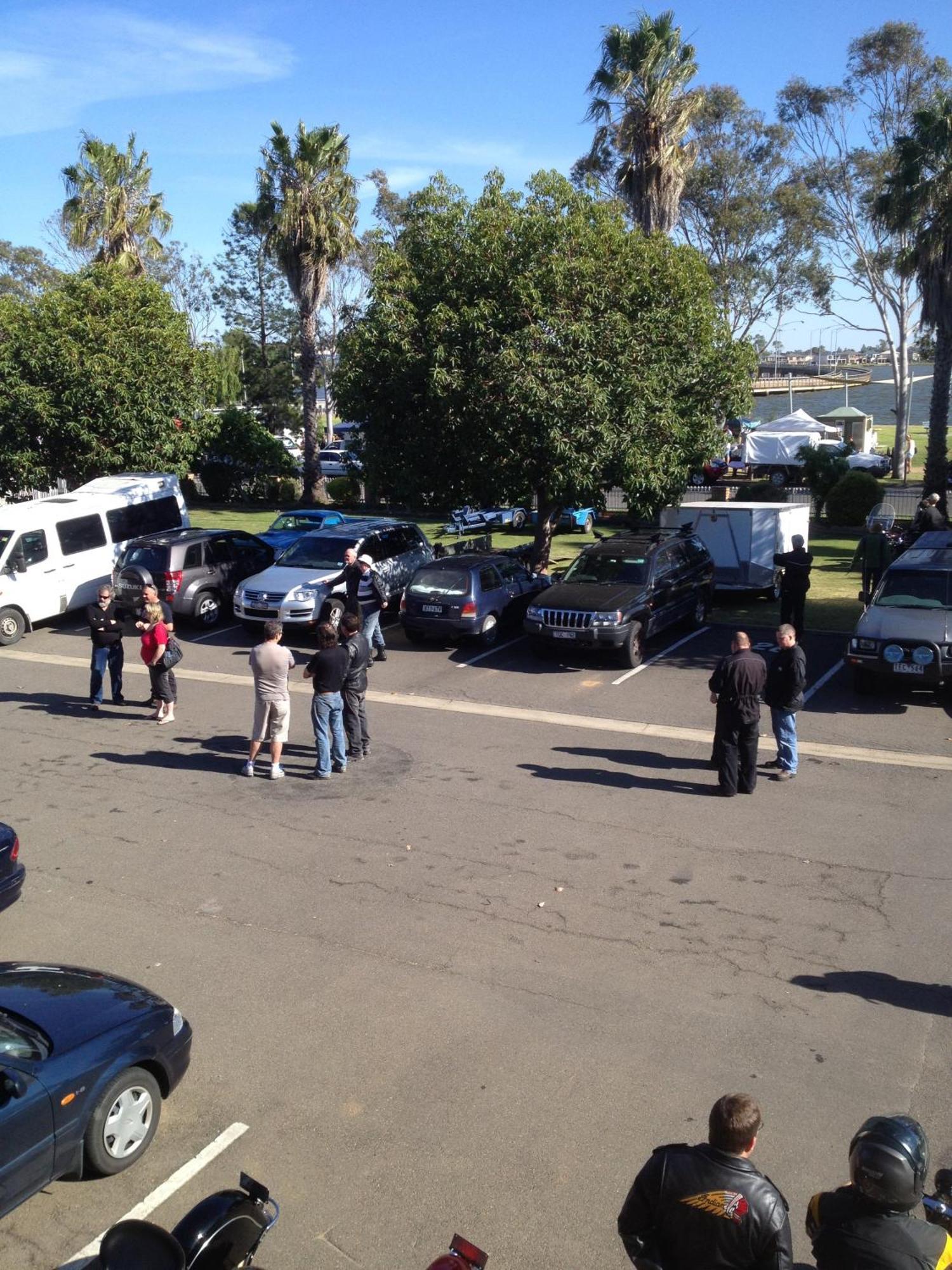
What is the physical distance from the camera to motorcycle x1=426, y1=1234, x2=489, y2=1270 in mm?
3367

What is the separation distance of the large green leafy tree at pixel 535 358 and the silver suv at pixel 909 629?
206 inches

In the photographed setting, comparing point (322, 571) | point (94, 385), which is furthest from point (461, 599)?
point (94, 385)

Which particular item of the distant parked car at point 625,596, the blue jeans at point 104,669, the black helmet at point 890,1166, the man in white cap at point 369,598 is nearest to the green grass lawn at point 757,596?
the distant parked car at point 625,596

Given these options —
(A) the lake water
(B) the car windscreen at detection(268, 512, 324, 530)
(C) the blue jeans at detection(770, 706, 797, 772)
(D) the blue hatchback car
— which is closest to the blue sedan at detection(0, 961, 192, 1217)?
(C) the blue jeans at detection(770, 706, 797, 772)

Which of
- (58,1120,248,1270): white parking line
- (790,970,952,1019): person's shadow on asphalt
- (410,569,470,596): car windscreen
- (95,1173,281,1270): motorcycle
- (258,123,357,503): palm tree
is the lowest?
(58,1120,248,1270): white parking line

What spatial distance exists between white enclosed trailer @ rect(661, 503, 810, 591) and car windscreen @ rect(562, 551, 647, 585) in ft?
10.5

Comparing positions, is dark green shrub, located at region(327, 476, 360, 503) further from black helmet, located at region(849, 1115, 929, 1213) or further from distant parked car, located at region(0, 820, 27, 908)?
black helmet, located at region(849, 1115, 929, 1213)

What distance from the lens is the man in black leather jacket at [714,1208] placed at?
3.60 metres

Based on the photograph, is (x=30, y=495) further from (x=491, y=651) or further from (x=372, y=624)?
(x=372, y=624)

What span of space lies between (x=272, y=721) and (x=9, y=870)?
379cm

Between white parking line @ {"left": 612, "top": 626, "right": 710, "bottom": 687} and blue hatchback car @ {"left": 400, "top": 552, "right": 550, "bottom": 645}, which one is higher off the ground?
blue hatchback car @ {"left": 400, "top": 552, "right": 550, "bottom": 645}

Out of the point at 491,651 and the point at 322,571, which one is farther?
the point at 322,571

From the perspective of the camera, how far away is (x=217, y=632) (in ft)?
63.3

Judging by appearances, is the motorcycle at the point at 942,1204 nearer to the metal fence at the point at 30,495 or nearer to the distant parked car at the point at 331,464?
the metal fence at the point at 30,495
